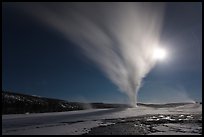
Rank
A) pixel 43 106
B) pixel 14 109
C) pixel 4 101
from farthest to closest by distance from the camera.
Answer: pixel 43 106, pixel 4 101, pixel 14 109

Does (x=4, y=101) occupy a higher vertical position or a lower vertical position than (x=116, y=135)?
higher

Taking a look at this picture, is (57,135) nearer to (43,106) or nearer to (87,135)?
(87,135)

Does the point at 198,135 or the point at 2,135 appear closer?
the point at 198,135

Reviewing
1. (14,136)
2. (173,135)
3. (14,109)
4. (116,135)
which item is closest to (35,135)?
(14,136)

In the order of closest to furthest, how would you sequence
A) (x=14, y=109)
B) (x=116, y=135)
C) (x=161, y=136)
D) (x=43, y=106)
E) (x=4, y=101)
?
(x=161, y=136) → (x=116, y=135) → (x=14, y=109) → (x=4, y=101) → (x=43, y=106)

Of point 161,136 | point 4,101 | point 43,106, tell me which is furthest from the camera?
point 43,106

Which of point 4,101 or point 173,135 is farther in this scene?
point 4,101

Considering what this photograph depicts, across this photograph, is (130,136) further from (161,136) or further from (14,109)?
(14,109)

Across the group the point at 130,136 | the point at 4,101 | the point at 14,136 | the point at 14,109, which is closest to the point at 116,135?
the point at 130,136

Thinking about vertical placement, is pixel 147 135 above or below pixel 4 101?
below
